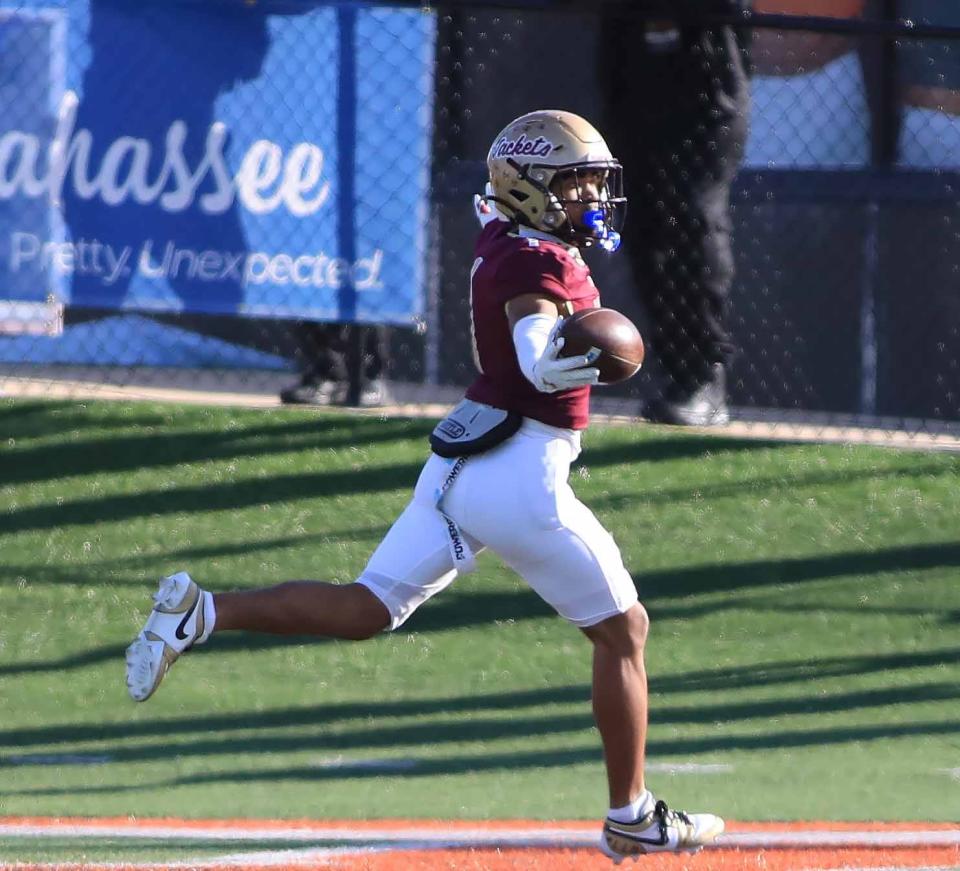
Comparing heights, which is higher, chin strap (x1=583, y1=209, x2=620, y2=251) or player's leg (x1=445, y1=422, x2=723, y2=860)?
chin strap (x1=583, y1=209, x2=620, y2=251)

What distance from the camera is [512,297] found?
4352 millimetres

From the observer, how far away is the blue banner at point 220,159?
26.0 feet

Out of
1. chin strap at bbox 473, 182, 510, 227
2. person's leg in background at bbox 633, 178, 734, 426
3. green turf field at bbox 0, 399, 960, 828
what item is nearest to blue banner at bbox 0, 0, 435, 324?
green turf field at bbox 0, 399, 960, 828

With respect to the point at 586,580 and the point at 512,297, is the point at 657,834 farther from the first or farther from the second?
the point at 512,297

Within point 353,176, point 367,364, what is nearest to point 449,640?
point 367,364

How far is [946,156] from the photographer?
8539mm

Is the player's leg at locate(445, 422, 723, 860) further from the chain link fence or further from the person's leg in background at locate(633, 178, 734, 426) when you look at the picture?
the person's leg in background at locate(633, 178, 734, 426)

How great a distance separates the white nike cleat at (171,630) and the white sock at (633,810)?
3.54ft

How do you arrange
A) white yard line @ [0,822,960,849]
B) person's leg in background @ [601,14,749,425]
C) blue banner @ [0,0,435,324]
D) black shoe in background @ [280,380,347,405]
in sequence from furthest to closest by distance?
black shoe in background @ [280,380,347,405] < person's leg in background @ [601,14,749,425] < blue banner @ [0,0,435,324] < white yard line @ [0,822,960,849]

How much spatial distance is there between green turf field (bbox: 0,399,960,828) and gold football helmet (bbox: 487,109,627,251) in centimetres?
189

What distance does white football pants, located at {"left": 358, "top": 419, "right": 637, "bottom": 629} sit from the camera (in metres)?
4.43

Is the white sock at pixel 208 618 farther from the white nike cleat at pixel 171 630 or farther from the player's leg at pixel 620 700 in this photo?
the player's leg at pixel 620 700

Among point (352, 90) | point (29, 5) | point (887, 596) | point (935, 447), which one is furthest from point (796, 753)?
point (29, 5)

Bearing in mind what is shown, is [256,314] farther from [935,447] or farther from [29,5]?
[935,447]
